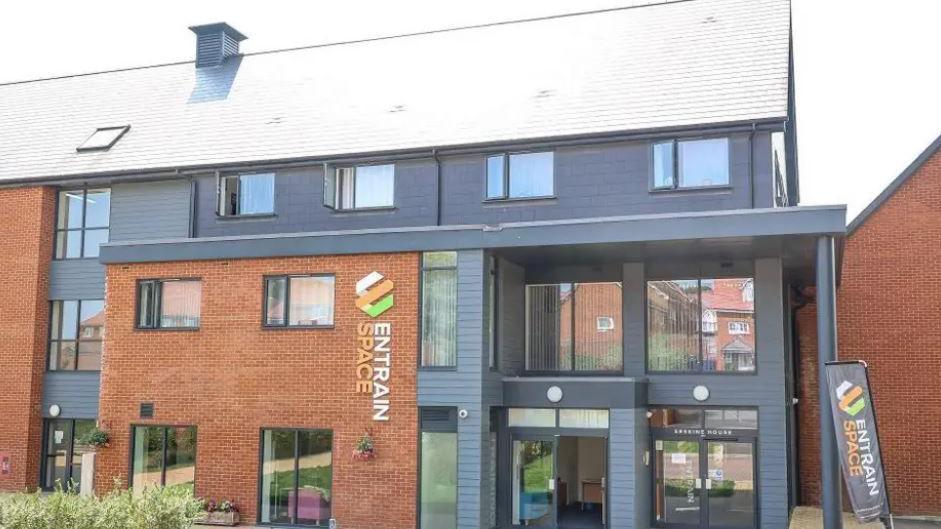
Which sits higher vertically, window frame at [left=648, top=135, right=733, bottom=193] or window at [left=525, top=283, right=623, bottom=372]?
window frame at [left=648, top=135, right=733, bottom=193]

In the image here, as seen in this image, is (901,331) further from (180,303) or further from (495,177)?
(180,303)

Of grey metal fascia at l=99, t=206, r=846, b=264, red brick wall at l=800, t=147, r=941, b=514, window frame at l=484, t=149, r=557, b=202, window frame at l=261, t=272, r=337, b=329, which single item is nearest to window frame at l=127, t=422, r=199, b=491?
window frame at l=261, t=272, r=337, b=329

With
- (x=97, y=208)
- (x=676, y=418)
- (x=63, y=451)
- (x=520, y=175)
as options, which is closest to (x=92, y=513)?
(x=520, y=175)

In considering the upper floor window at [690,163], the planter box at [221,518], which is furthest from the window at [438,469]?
the upper floor window at [690,163]

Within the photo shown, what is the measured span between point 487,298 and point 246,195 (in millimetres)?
6721

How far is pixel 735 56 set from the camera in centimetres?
2092

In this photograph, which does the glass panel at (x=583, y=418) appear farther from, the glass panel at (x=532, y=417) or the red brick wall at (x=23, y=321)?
the red brick wall at (x=23, y=321)

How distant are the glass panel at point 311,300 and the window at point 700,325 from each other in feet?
20.2

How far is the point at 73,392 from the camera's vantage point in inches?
928

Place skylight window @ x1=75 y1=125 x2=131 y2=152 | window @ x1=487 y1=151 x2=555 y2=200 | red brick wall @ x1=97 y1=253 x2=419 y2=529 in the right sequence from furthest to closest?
skylight window @ x1=75 y1=125 x2=131 y2=152 → window @ x1=487 y1=151 x2=555 y2=200 → red brick wall @ x1=97 y1=253 x2=419 y2=529

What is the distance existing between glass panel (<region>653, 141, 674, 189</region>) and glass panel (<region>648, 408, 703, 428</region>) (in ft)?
14.0

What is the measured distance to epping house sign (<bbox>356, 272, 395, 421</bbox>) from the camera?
1847cm

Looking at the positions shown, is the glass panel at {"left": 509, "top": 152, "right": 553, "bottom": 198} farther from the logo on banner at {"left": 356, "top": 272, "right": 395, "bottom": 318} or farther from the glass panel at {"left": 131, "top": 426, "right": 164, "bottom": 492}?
the glass panel at {"left": 131, "top": 426, "right": 164, "bottom": 492}

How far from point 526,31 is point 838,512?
14.0 metres
